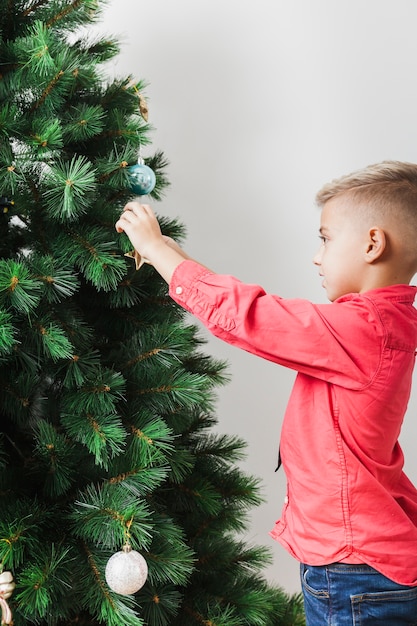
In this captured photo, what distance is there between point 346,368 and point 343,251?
19 cm

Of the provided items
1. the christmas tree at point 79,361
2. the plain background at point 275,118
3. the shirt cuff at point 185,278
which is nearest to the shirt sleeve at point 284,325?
the shirt cuff at point 185,278

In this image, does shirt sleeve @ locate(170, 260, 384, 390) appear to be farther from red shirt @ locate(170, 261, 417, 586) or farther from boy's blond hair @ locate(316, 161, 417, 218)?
boy's blond hair @ locate(316, 161, 417, 218)

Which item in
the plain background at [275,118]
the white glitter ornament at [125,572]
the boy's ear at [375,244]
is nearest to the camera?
the white glitter ornament at [125,572]

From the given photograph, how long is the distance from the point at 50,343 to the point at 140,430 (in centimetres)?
19

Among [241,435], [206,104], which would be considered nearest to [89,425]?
[241,435]

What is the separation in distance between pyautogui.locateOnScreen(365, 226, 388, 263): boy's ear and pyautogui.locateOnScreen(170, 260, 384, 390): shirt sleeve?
9 centimetres

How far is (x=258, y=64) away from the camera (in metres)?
1.66

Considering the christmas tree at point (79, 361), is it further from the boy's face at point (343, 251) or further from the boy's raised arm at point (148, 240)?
the boy's face at point (343, 251)

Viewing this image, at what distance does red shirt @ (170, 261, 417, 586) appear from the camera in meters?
1.00

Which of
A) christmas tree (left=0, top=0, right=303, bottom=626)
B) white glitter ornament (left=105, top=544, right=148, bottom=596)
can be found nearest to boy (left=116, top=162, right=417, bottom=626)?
christmas tree (left=0, top=0, right=303, bottom=626)

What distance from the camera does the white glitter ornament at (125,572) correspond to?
949 mm

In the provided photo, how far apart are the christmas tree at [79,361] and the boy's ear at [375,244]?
0.31 metres

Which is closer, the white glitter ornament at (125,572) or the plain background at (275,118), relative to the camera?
the white glitter ornament at (125,572)

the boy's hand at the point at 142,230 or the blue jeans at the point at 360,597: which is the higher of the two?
the boy's hand at the point at 142,230
